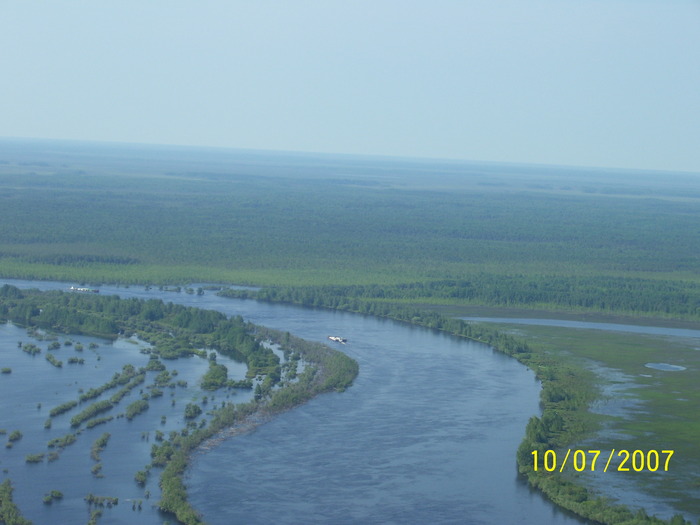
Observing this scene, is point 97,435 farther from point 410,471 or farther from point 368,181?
point 368,181

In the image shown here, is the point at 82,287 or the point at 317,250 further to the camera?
the point at 317,250

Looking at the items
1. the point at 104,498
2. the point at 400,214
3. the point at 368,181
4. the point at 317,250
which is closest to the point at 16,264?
the point at 317,250

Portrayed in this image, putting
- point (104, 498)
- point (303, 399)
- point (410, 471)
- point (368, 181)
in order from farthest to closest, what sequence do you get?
point (368, 181) < point (303, 399) < point (410, 471) < point (104, 498)

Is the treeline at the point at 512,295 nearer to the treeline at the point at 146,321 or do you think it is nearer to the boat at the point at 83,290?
the boat at the point at 83,290
